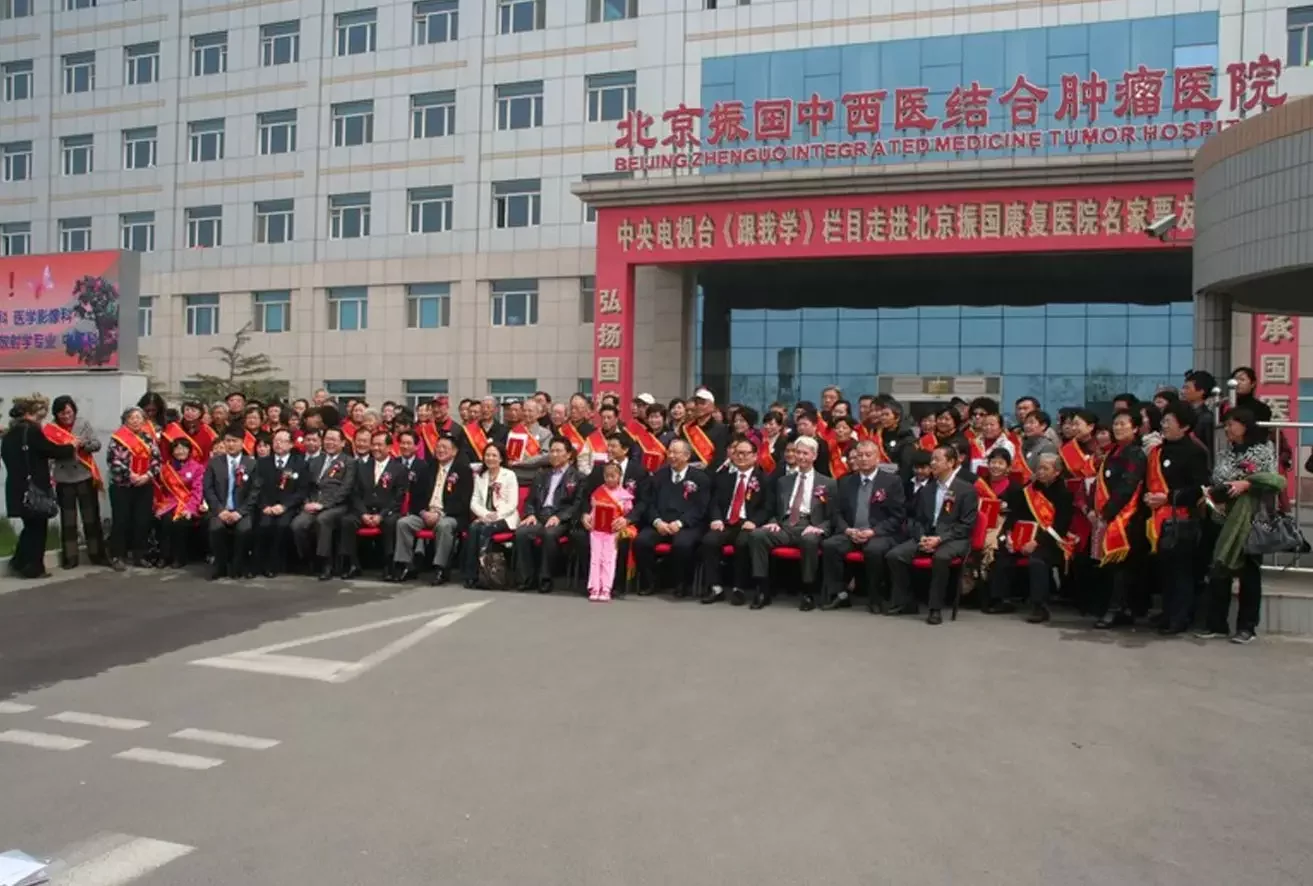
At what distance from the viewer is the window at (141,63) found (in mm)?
32178

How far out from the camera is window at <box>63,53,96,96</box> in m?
32.9

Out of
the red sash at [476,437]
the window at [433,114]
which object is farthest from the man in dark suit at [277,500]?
the window at [433,114]

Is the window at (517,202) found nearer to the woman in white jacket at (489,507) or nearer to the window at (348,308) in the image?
the window at (348,308)

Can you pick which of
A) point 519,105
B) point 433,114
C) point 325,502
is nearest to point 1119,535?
point 325,502

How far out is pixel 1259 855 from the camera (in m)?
4.06

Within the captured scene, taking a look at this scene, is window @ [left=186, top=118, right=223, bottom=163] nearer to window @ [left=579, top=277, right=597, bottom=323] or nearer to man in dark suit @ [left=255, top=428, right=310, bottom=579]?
window @ [left=579, top=277, right=597, bottom=323]

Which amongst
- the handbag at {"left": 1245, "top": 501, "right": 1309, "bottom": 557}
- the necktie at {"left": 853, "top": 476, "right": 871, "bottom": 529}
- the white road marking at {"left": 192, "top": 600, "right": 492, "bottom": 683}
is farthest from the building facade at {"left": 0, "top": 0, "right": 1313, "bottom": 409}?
the white road marking at {"left": 192, "top": 600, "right": 492, "bottom": 683}

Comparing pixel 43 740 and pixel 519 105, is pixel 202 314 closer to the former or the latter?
pixel 519 105

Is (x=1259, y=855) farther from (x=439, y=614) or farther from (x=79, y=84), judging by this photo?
(x=79, y=84)

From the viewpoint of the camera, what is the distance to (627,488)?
10430 millimetres

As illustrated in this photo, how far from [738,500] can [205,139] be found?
26.5 meters

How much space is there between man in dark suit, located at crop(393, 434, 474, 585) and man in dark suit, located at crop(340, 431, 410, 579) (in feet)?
0.78

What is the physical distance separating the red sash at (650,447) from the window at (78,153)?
2729 cm

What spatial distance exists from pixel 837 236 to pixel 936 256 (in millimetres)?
1862
